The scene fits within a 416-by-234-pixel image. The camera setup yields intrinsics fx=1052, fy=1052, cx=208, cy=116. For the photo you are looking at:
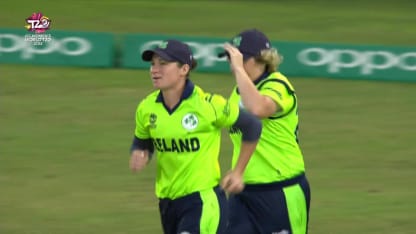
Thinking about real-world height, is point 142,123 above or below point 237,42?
below

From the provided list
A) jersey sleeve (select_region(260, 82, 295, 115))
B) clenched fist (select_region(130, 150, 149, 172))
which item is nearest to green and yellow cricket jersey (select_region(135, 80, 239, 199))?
clenched fist (select_region(130, 150, 149, 172))

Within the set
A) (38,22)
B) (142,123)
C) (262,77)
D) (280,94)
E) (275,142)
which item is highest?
(38,22)

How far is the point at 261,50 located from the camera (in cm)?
764

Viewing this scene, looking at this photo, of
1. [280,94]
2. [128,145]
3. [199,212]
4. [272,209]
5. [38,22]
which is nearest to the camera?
[199,212]

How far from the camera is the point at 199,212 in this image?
714 cm

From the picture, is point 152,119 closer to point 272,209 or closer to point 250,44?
point 250,44

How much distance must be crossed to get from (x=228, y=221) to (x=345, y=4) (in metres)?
23.2

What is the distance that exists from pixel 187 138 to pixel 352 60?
1298 cm

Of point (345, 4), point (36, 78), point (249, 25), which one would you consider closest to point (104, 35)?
point (36, 78)

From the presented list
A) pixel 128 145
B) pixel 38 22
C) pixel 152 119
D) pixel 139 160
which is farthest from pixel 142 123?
pixel 128 145

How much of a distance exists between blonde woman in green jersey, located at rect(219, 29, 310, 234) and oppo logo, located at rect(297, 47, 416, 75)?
38.6ft

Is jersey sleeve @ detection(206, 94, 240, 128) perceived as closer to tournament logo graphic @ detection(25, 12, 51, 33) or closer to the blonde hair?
the blonde hair

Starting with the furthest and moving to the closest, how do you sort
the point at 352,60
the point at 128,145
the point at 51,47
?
the point at 51,47 → the point at 352,60 → the point at 128,145

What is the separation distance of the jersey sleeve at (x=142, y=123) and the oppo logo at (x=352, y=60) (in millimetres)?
12473
